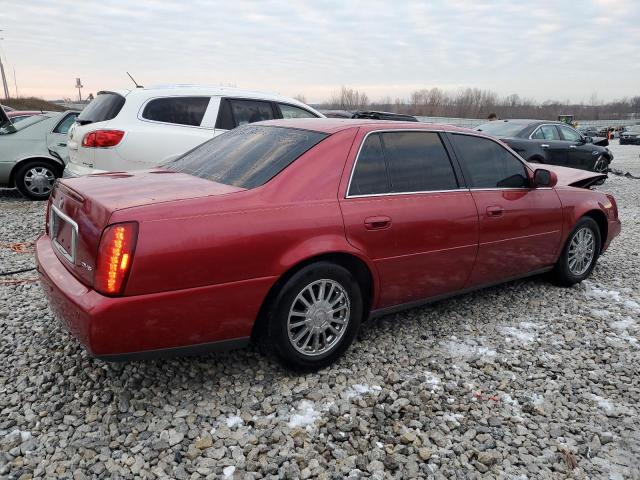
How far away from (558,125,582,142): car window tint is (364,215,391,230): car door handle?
9949 mm

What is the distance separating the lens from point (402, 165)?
11.2ft

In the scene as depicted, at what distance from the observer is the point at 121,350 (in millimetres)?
2418

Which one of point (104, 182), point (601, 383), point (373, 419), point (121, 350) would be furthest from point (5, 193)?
point (601, 383)

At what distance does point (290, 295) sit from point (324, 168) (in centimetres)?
81

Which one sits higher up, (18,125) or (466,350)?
Answer: (18,125)

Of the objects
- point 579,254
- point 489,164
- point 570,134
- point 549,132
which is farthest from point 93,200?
point 570,134

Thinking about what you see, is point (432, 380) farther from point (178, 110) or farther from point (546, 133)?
point (546, 133)

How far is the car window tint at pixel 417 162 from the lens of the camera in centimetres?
335

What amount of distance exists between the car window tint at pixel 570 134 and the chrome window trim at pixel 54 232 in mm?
11204

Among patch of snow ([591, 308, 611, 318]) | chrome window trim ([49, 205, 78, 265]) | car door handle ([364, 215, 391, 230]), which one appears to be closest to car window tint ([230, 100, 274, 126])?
chrome window trim ([49, 205, 78, 265])

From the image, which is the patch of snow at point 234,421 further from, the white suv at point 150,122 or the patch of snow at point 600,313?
the white suv at point 150,122

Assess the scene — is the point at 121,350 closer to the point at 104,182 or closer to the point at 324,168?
Result: the point at 104,182

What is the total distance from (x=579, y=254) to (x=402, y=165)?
2458 millimetres

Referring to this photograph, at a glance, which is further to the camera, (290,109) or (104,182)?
(290,109)
